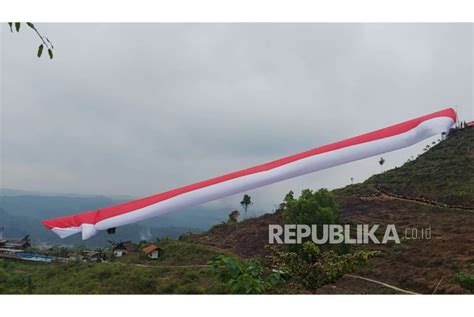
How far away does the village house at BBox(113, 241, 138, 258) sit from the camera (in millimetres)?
9336

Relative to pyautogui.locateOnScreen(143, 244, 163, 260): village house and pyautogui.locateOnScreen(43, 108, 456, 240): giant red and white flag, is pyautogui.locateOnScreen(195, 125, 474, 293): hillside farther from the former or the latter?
pyautogui.locateOnScreen(43, 108, 456, 240): giant red and white flag

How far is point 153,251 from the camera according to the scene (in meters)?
9.27

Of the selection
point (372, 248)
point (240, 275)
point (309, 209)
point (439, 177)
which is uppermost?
point (439, 177)

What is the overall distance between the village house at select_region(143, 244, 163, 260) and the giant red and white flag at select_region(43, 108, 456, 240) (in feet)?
10.1

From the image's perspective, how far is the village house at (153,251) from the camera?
9.16 metres

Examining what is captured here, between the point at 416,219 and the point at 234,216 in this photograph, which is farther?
the point at 234,216

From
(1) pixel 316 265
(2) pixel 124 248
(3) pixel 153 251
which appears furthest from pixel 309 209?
(2) pixel 124 248

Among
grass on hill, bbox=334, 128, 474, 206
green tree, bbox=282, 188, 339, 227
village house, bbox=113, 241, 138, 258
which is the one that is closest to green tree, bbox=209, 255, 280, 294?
green tree, bbox=282, 188, 339, 227

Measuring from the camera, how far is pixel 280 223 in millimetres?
6891

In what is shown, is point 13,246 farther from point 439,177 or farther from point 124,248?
point 439,177

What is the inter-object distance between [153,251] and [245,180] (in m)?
3.99

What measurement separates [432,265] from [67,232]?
18.1ft

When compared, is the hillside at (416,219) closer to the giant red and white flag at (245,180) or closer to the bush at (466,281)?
the bush at (466,281)

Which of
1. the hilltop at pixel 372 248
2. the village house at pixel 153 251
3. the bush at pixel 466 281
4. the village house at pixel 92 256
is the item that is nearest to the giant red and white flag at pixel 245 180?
the hilltop at pixel 372 248
